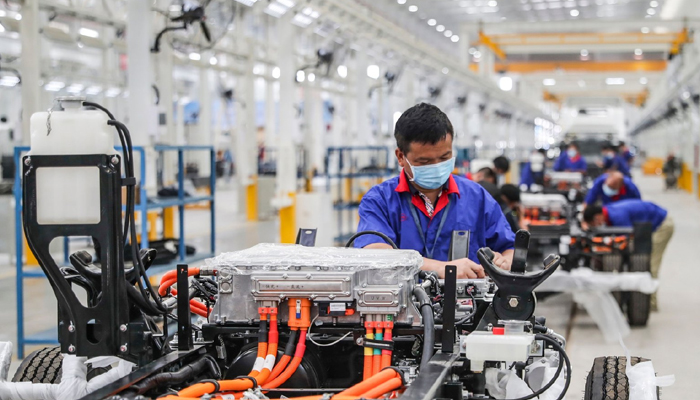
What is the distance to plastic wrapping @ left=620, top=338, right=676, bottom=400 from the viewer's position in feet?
10.4

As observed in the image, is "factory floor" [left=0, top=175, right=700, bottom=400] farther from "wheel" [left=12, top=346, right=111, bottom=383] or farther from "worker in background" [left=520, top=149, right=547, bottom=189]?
"wheel" [left=12, top=346, right=111, bottom=383]

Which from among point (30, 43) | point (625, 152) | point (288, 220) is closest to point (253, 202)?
point (288, 220)

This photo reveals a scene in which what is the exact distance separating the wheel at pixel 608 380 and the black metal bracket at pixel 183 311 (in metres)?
1.66

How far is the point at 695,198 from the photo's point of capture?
24.5 metres

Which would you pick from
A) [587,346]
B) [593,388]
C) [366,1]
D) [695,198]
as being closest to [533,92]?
[695,198]

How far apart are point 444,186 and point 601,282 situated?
4131mm

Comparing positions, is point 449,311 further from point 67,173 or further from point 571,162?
point 571,162

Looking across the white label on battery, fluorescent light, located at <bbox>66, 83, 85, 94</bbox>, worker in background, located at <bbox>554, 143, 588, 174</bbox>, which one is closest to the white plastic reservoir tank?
the white label on battery

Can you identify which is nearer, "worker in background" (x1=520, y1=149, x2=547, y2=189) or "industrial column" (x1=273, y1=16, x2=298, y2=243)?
A: "industrial column" (x1=273, y1=16, x2=298, y2=243)

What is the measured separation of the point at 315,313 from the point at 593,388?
1.37 m

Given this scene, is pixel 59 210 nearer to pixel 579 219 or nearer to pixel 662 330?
pixel 662 330

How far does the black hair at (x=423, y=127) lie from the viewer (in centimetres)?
324

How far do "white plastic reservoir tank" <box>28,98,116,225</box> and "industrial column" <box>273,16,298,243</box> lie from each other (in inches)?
350

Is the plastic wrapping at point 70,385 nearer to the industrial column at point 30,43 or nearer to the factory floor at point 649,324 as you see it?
the factory floor at point 649,324
